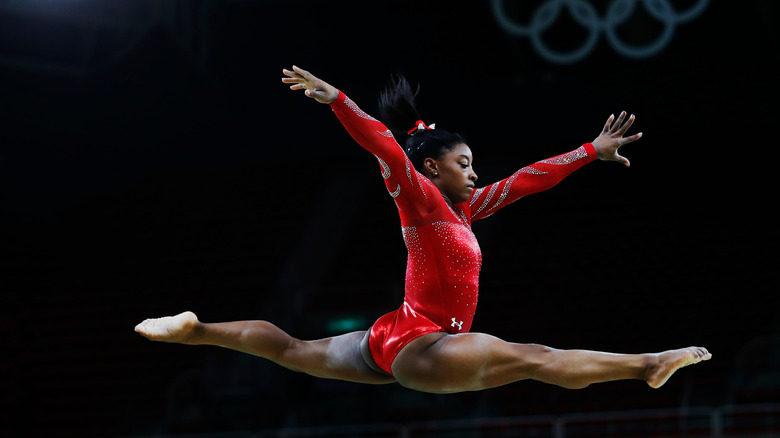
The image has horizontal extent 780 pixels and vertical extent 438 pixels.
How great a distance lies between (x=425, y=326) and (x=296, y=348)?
1.69ft

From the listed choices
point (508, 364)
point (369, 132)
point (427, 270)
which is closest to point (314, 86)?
point (369, 132)

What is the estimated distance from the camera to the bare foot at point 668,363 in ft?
10.2

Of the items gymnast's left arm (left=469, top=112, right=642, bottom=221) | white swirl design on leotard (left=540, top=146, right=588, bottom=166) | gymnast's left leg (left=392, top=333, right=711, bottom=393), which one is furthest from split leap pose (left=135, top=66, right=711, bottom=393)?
white swirl design on leotard (left=540, top=146, right=588, bottom=166)

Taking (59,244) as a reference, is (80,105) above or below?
above

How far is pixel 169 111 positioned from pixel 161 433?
11.6 feet

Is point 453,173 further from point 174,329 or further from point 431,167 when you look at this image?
point 174,329

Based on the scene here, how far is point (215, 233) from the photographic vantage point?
13000 millimetres

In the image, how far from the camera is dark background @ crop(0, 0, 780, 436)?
957cm

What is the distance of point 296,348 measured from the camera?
364 cm

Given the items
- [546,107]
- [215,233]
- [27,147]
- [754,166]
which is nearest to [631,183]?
[754,166]

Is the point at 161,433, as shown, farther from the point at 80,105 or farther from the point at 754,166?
the point at 754,166

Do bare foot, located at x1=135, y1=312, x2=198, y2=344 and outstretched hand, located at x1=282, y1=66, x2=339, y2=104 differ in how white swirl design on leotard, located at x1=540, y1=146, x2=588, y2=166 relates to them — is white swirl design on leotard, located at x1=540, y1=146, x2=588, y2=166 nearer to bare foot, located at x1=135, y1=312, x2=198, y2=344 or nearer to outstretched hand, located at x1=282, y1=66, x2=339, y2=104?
outstretched hand, located at x1=282, y1=66, x2=339, y2=104

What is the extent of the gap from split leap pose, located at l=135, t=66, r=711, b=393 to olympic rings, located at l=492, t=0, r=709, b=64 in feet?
20.4

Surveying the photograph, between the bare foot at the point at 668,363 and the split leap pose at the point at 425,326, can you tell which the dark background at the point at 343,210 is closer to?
the split leap pose at the point at 425,326
